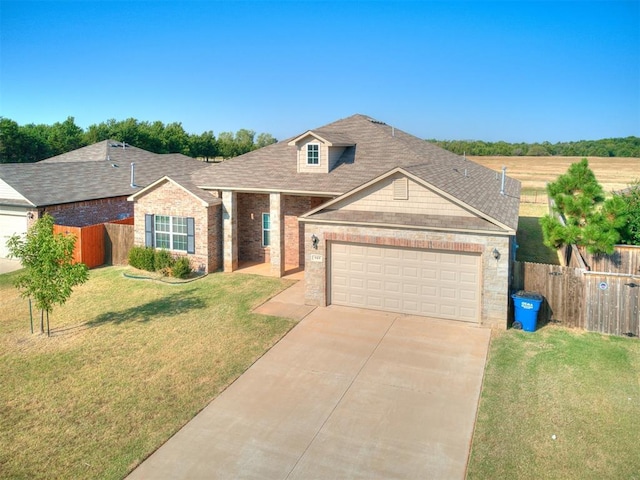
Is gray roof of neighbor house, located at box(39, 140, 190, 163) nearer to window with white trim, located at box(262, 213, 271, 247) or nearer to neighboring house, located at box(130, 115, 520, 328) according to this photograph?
neighboring house, located at box(130, 115, 520, 328)

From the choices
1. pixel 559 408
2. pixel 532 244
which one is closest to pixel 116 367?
pixel 559 408

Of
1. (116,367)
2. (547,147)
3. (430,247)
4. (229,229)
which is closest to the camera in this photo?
(116,367)

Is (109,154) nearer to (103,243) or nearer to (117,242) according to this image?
(103,243)

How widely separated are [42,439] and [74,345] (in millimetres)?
4496

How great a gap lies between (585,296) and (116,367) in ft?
39.4

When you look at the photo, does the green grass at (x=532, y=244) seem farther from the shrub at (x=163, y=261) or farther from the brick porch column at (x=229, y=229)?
the shrub at (x=163, y=261)

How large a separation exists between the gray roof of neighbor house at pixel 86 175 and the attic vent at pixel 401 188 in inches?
485

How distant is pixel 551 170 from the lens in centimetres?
7162

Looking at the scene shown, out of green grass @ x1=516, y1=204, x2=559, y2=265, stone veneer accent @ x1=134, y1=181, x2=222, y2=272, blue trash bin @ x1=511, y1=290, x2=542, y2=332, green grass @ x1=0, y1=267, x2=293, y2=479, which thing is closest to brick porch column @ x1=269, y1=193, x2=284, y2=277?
green grass @ x1=0, y1=267, x2=293, y2=479

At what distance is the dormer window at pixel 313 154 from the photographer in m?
20.2

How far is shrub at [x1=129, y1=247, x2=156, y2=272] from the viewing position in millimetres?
20500

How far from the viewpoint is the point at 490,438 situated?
897cm

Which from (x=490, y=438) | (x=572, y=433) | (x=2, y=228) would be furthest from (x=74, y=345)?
(x=2, y=228)

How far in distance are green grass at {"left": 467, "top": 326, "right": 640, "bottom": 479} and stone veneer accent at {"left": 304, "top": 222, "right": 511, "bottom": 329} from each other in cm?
94
